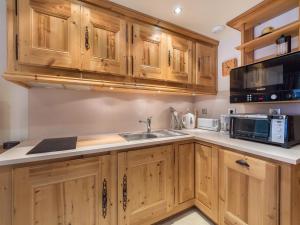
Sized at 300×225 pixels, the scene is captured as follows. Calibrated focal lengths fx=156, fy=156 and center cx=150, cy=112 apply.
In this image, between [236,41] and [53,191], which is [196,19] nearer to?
[236,41]

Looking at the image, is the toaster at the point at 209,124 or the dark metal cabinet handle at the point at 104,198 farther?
the toaster at the point at 209,124

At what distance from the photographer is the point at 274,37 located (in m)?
1.51

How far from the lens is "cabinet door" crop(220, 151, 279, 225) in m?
1.06

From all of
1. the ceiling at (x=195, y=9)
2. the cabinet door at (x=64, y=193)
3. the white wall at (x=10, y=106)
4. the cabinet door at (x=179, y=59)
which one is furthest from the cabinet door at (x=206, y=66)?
the white wall at (x=10, y=106)

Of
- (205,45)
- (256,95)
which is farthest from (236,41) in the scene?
(256,95)

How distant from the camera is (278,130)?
46.5 inches

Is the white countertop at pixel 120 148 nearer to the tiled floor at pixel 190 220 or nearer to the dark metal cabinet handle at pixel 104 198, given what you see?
the dark metal cabinet handle at pixel 104 198

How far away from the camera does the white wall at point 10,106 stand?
1.39 meters

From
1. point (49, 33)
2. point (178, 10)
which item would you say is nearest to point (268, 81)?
point (178, 10)

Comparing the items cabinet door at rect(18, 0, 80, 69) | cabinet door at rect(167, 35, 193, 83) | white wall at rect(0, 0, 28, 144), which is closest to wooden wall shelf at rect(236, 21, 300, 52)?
cabinet door at rect(167, 35, 193, 83)

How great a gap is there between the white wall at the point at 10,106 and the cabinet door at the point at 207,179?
5.76ft

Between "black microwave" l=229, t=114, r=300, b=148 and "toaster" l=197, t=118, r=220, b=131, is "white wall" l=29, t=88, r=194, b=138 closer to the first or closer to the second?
"toaster" l=197, t=118, r=220, b=131

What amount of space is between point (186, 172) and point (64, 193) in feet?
3.88

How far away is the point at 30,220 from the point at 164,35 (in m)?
2.00
